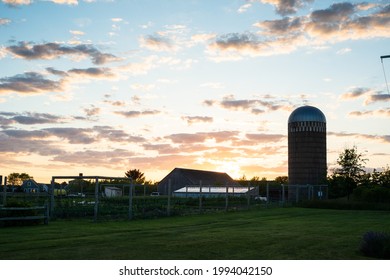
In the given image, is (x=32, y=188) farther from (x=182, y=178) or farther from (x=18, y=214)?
(x=18, y=214)

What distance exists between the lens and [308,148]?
62.5m

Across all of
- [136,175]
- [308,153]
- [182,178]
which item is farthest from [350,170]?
[136,175]

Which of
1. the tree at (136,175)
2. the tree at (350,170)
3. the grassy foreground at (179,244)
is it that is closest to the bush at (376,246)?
the grassy foreground at (179,244)

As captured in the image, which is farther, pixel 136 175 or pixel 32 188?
pixel 136 175

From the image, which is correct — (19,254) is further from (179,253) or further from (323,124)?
(323,124)

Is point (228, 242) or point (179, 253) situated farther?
point (228, 242)

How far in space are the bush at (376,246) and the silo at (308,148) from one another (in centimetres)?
4963

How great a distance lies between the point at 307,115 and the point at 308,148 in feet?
14.4

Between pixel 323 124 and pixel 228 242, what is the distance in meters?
50.5

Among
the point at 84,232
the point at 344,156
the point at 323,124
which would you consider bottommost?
the point at 84,232

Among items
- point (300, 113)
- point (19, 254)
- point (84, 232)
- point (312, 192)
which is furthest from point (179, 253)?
point (300, 113)

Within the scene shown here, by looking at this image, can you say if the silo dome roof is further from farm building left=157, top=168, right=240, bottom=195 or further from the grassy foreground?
the grassy foreground

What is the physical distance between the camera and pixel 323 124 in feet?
209

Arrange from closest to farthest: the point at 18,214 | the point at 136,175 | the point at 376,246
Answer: the point at 376,246, the point at 18,214, the point at 136,175
